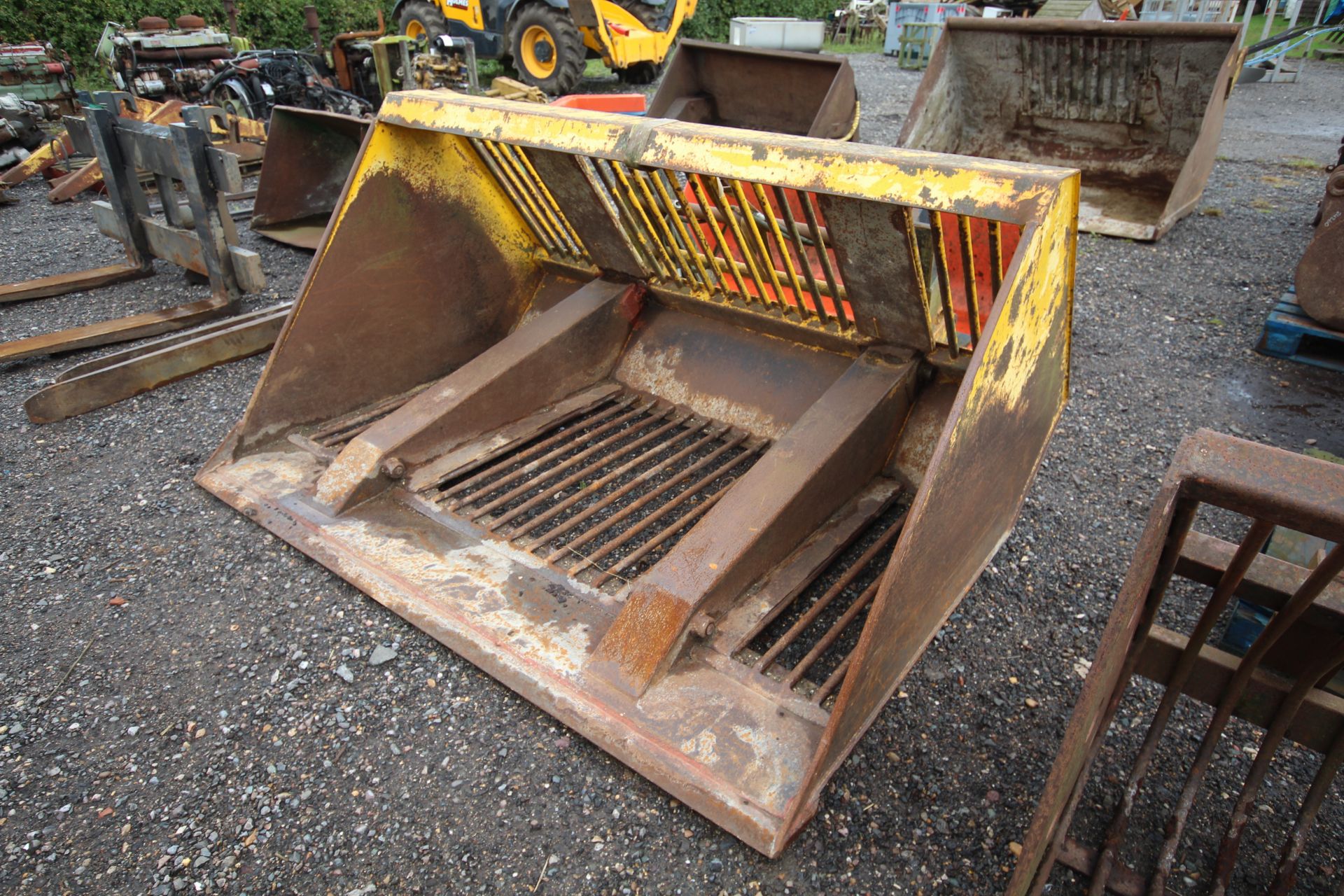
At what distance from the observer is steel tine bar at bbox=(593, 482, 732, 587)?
217cm

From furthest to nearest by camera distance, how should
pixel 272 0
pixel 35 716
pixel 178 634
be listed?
pixel 272 0 → pixel 178 634 → pixel 35 716

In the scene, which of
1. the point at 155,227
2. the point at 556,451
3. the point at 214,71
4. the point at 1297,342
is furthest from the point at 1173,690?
the point at 214,71

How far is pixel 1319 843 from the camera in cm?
165

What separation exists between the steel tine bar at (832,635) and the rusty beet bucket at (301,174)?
148 inches

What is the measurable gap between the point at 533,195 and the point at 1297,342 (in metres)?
3.36

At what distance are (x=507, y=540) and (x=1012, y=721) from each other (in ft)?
4.51

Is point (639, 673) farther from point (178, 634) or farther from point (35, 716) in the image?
point (35, 716)

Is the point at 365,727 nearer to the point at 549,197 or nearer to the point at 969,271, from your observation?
the point at 969,271

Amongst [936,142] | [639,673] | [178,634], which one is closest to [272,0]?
[936,142]

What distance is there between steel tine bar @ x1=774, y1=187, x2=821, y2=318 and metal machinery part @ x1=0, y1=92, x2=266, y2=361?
8.80 feet

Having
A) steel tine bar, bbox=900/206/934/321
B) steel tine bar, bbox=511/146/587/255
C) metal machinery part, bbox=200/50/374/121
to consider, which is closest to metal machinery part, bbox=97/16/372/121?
metal machinery part, bbox=200/50/374/121

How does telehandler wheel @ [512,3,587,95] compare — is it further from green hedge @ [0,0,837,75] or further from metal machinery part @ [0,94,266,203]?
metal machinery part @ [0,94,266,203]

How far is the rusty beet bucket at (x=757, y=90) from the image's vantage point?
15.8 feet

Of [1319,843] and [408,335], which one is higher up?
[408,335]
